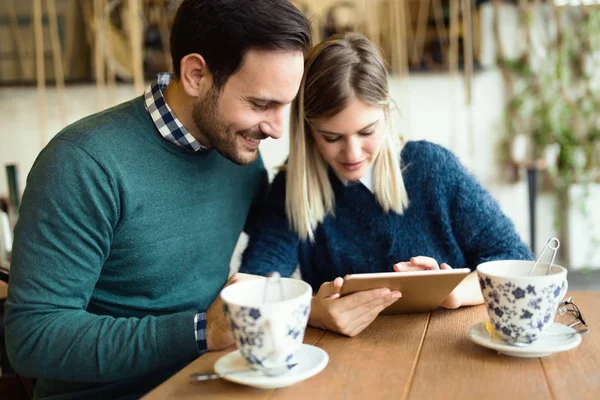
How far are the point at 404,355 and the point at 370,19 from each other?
9.63ft

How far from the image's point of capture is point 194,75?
133 centimetres

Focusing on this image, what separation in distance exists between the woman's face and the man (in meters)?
0.13

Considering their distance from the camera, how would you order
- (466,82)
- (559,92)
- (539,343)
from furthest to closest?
(559,92)
(466,82)
(539,343)

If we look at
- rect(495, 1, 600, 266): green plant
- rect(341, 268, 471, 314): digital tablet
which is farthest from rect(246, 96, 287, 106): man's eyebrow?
rect(495, 1, 600, 266): green plant

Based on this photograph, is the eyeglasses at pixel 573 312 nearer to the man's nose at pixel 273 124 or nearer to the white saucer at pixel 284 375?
the white saucer at pixel 284 375

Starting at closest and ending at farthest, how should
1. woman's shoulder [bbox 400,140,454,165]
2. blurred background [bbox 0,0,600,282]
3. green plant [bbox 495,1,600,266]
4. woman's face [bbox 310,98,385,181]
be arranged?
1. woman's face [bbox 310,98,385,181]
2. woman's shoulder [bbox 400,140,454,165]
3. blurred background [bbox 0,0,600,282]
4. green plant [bbox 495,1,600,266]

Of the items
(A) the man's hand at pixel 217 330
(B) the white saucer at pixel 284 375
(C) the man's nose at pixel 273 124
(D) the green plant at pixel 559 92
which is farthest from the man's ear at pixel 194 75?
(D) the green plant at pixel 559 92

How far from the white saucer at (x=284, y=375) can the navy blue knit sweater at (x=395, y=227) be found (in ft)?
1.73

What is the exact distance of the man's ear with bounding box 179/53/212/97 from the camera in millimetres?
1308

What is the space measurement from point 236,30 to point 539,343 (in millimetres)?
732

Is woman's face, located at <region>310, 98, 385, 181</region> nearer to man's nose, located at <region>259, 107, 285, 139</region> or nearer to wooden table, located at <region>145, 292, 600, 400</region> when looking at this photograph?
man's nose, located at <region>259, 107, 285, 139</region>

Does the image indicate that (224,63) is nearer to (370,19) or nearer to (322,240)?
(322,240)

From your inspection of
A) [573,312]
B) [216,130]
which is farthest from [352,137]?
[573,312]

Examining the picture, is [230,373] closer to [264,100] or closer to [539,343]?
[539,343]
